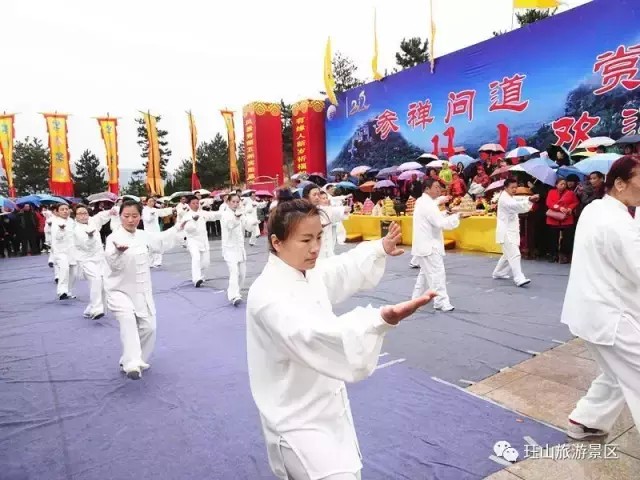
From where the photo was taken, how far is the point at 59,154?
19219mm

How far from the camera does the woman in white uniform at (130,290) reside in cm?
402

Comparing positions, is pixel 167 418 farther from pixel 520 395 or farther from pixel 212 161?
pixel 212 161

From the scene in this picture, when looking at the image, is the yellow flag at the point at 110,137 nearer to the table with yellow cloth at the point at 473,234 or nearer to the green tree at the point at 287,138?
the green tree at the point at 287,138

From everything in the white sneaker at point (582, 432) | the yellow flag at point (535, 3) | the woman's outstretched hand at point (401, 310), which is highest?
the yellow flag at point (535, 3)

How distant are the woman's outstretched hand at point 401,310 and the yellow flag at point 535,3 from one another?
40.2 feet

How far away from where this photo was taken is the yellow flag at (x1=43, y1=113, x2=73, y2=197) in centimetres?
1861

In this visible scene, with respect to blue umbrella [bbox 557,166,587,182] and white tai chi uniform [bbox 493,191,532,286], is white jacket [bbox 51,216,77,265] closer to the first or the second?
white tai chi uniform [bbox 493,191,532,286]

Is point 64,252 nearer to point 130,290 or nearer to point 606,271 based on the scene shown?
point 130,290

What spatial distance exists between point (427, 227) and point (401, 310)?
4603 mm

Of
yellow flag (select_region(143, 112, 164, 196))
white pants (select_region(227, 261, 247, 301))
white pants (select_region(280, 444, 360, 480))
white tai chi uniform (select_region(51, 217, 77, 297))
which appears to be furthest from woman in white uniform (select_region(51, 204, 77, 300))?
yellow flag (select_region(143, 112, 164, 196))

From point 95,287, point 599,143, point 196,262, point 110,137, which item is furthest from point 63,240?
point 110,137

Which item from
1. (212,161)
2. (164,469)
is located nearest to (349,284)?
(164,469)

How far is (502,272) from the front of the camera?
285 inches

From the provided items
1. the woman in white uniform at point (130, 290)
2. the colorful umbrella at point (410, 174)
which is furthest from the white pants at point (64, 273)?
the colorful umbrella at point (410, 174)
